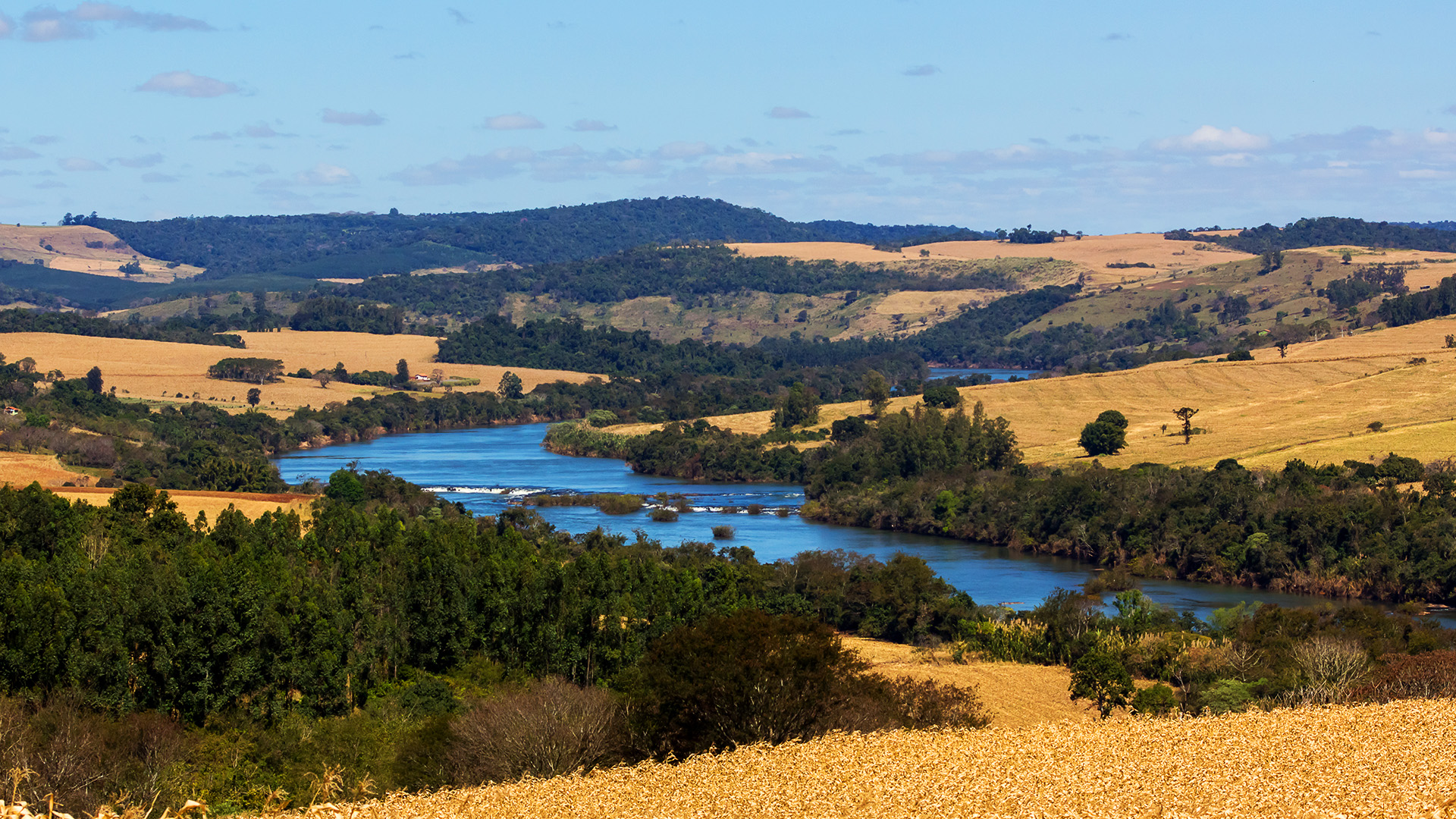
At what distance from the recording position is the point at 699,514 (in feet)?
374

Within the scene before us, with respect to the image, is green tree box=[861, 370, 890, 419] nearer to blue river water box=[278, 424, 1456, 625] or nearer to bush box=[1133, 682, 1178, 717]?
blue river water box=[278, 424, 1456, 625]

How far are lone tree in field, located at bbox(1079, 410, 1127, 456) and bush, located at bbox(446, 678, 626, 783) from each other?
85744mm

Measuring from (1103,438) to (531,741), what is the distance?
3546 inches

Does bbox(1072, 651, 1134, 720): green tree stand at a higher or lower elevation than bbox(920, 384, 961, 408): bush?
lower

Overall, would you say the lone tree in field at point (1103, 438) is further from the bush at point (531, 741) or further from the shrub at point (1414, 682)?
the bush at point (531, 741)

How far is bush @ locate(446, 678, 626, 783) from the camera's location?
32844 millimetres

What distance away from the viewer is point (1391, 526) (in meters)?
82.2

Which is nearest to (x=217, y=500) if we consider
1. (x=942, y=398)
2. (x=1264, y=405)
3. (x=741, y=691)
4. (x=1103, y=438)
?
(x=741, y=691)

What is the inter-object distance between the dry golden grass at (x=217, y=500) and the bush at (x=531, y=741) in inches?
1955

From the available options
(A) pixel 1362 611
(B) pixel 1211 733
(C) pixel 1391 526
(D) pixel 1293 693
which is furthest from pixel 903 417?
(B) pixel 1211 733

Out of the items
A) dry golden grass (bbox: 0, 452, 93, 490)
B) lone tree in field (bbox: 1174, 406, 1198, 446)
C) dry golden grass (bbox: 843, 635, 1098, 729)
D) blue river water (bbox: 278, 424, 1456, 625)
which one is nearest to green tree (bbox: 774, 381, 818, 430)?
blue river water (bbox: 278, 424, 1456, 625)

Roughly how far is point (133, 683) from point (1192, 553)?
208 ft

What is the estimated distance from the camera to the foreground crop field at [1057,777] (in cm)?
2348

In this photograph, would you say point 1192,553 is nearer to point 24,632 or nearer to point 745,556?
point 745,556
